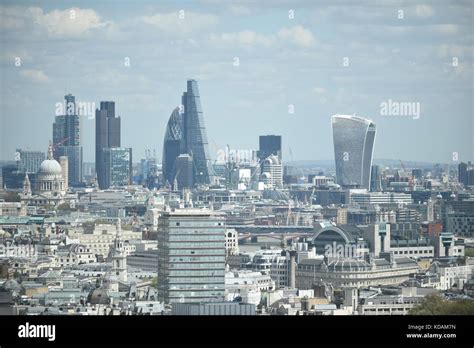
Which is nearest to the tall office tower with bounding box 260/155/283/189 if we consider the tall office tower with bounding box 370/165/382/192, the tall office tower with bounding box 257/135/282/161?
the tall office tower with bounding box 257/135/282/161

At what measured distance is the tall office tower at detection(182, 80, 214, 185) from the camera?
8069cm

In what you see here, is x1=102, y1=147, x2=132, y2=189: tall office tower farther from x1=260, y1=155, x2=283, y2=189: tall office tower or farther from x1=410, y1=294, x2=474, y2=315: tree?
x1=410, y1=294, x2=474, y2=315: tree

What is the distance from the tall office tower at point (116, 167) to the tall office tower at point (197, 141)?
141 inches

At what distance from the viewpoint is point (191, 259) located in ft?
107

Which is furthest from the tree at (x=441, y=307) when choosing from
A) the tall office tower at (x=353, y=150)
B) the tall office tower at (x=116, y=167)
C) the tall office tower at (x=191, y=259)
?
the tall office tower at (x=116, y=167)

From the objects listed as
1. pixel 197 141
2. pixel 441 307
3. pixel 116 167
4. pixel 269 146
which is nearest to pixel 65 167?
pixel 116 167

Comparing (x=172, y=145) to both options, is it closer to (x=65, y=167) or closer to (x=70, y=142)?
(x=65, y=167)

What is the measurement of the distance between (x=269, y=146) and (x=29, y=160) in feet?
43.0

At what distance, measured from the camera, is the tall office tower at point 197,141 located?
8069 cm

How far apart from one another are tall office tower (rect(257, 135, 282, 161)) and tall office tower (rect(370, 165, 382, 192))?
373 centimetres

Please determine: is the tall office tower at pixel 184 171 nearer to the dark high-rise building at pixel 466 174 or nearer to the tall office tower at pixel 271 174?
the tall office tower at pixel 271 174

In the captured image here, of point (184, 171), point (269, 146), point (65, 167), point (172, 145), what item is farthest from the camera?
point (172, 145)
